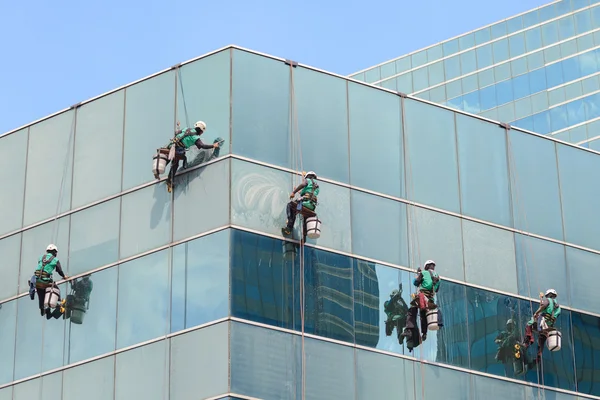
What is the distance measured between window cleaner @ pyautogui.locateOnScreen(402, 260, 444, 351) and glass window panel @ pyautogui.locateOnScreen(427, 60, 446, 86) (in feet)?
242

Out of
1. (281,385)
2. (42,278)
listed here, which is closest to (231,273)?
(281,385)

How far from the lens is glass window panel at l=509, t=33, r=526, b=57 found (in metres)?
109

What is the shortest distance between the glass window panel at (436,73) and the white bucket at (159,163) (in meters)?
74.6

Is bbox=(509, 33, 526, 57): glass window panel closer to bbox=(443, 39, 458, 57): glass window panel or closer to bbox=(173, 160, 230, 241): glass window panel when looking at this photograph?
bbox=(443, 39, 458, 57): glass window panel

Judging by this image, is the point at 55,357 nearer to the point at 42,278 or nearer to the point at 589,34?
the point at 42,278

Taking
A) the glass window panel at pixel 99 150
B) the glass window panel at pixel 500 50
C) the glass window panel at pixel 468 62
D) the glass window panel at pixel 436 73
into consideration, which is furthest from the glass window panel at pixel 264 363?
the glass window panel at pixel 436 73

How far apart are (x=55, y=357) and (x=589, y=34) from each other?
7112 cm

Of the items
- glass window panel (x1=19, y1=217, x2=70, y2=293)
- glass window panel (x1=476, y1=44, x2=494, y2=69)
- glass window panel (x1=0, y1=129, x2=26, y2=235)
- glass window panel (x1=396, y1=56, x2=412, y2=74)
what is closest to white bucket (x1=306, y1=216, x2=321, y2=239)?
glass window panel (x1=19, y1=217, x2=70, y2=293)

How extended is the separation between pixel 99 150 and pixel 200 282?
20.6 ft

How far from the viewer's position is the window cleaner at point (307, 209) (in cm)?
3988

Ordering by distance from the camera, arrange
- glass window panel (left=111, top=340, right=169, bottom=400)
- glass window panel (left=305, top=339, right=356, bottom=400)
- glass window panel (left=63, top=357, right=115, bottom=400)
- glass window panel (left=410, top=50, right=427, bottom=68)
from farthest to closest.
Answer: glass window panel (left=410, top=50, right=427, bottom=68) < glass window panel (left=63, top=357, right=115, bottom=400) < glass window panel (left=111, top=340, right=169, bottom=400) < glass window panel (left=305, top=339, right=356, bottom=400)

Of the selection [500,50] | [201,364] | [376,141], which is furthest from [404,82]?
[201,364]

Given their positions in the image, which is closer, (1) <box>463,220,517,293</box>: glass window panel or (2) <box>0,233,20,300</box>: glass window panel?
(1) <box>463,220,517,293</box>: glass window panel

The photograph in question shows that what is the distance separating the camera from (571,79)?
106 m
